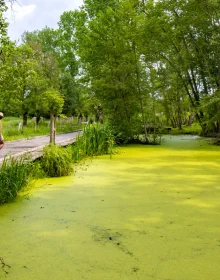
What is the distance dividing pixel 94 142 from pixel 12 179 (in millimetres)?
4366

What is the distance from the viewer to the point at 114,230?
9.20ft

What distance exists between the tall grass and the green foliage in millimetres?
3091

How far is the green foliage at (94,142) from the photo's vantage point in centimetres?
798

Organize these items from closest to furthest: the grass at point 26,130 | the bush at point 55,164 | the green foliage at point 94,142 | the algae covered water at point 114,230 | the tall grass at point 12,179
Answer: the algae covered water at point 114,230 < the tall grass at point 12,179 < the bush at point 55,164 < the green foliage at point 94,142 < the grass at point 26,130

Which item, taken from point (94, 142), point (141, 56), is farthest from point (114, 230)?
point (141, 56)

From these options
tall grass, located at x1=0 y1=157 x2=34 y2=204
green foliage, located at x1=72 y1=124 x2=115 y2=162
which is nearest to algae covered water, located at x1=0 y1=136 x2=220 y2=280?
tall grass, located at x1=0 y1=157 x2=34 y2=204

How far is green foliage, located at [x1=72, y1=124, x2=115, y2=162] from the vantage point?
7.98 metres

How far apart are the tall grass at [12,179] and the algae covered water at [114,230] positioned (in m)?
0.14

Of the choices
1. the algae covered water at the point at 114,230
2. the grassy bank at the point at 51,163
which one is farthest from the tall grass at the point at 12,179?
the algae covered water at the point at 114,230

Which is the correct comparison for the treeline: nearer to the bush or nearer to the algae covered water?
the bush

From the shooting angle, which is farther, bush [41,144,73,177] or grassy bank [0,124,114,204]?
bush [41,144,73,177]

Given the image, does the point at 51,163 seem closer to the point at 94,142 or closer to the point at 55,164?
the point at 55,164

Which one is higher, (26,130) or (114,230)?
(26,130)

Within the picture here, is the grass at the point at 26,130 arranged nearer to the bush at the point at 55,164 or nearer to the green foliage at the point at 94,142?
the green foliage at the point at 94,142
